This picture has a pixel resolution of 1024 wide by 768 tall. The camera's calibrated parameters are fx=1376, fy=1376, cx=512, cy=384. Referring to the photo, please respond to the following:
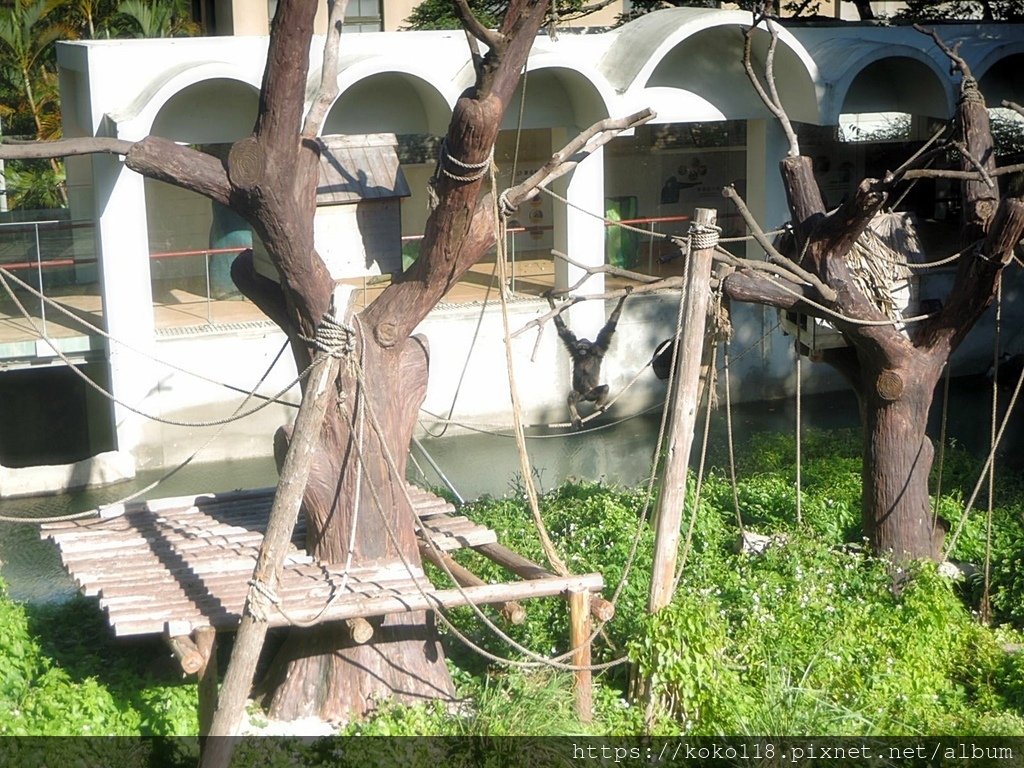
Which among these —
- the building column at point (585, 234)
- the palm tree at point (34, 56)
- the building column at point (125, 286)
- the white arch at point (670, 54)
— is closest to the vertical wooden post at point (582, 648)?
the building column at point (125, 286)

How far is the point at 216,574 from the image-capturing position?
7895mm

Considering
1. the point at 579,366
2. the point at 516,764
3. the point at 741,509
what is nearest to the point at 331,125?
the point at 579,366

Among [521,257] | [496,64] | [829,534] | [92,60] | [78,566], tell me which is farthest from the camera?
[521,257]

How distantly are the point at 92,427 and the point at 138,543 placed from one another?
1035cm

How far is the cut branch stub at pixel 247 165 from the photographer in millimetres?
7441

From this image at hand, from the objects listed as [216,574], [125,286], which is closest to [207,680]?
[216,574]

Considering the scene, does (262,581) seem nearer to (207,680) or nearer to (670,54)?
(207,680)

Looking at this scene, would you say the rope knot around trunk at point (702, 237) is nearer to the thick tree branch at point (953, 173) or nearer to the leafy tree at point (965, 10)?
the thick tree branch at point (953, 173)

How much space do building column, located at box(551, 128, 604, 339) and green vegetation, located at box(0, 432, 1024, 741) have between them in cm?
792

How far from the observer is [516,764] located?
Answer: 7.16 metres

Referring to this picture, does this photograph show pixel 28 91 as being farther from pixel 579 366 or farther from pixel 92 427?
pixel 579 366

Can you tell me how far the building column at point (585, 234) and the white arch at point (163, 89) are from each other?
4.66 m

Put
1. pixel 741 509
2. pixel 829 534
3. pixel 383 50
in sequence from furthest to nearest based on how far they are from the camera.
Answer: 1. pixel 383 50
2. pixel 741 509
3. pixel 829 534

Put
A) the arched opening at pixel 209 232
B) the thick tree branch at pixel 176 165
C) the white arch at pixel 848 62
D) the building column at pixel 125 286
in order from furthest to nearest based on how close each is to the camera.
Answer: the white arch at pixel 848 62 < the arched opening at pixel 209 232 < the building column at pixel 125 286 < the thick tree branch at pixel 176 165
